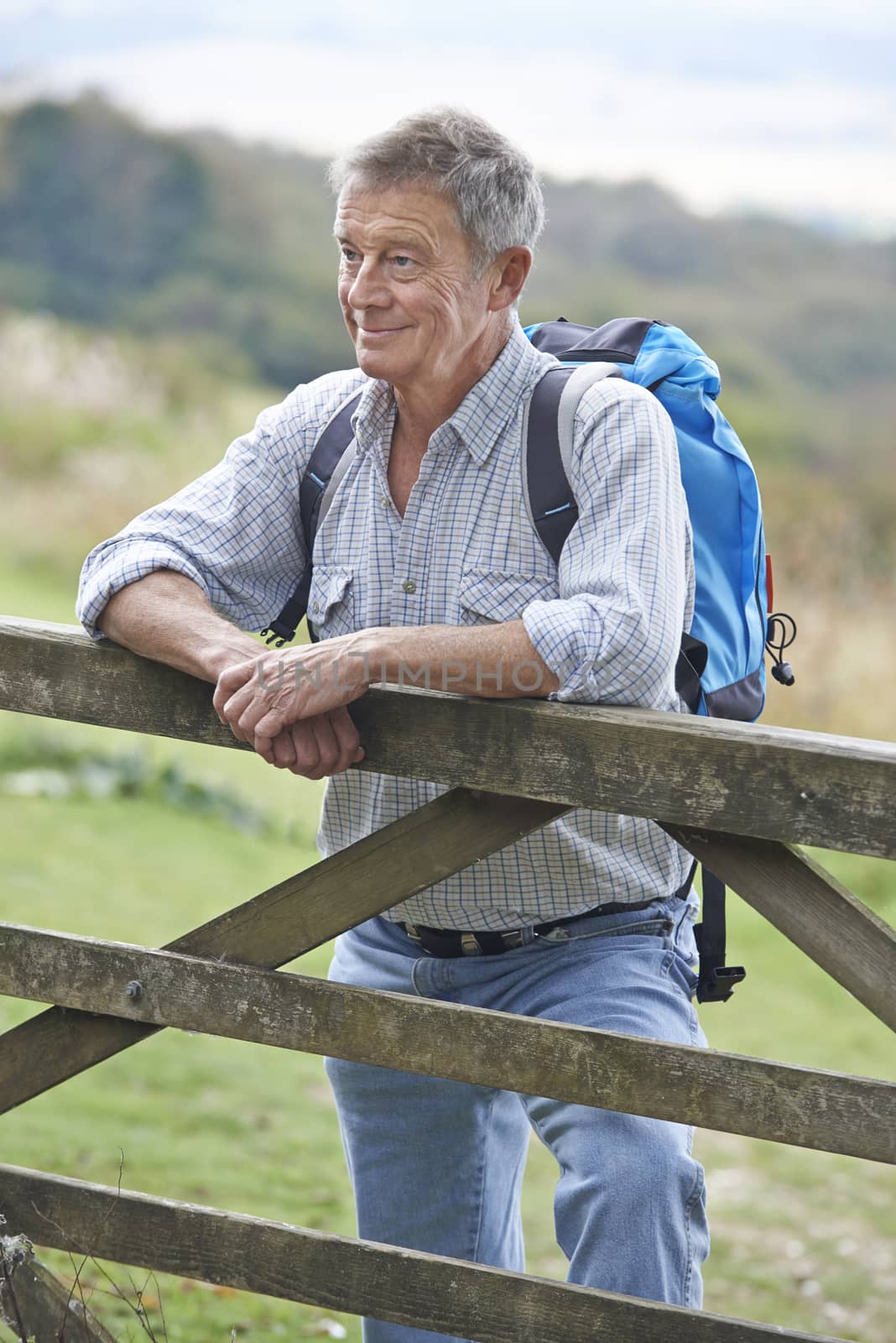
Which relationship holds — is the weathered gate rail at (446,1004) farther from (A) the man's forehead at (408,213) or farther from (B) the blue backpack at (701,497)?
(A) the man's forehead at (408,213)

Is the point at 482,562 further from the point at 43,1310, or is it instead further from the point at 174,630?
the point at 43,1310

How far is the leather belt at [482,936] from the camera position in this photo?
8.02 ft

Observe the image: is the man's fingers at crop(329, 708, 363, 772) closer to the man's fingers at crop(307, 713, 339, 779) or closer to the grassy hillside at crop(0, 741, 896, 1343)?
the man's fingers at crop(307, 713, 339, 779)

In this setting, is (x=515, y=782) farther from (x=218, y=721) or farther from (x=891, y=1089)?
(x=891, y=1089)

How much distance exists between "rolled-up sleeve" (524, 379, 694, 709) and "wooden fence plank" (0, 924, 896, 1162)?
503 mm

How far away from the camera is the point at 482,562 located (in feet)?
7.72

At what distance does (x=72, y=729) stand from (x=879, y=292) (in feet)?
72.7

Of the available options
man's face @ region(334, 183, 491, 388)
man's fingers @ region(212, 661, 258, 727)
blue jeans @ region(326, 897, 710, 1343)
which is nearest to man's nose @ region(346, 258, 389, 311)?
man's face @ region(334, 183, 491, 388)

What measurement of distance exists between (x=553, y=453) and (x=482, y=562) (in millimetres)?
210

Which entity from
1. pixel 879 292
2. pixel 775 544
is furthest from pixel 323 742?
pixel 879 292

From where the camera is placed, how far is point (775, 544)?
11.8 meters

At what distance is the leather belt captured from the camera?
245 centimetres

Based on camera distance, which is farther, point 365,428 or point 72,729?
point 72,729

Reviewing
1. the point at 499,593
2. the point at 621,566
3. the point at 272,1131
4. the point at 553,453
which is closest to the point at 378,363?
the point at 553,453
